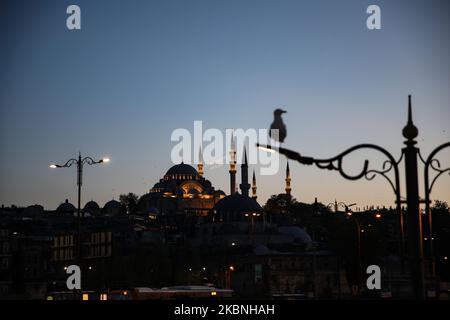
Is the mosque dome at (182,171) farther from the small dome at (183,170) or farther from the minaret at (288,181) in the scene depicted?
the minaret at (288,181)

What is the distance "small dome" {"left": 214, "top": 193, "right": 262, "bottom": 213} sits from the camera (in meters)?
141

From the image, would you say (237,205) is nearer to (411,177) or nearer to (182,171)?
(182,171)

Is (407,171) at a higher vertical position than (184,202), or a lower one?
lower

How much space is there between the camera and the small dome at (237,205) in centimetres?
14075

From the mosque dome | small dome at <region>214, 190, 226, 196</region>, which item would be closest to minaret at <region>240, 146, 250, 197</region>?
small dome at <region>214, 190, 226, 196</region>

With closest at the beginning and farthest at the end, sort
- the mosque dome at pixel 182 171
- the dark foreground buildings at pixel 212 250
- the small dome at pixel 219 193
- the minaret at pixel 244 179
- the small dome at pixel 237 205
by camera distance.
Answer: the dark foreground buildings at pixel 212 250 < the small dome at pixel 237 205 < the minaret at pixel 244 179 < the small dome at pixel 219 193 < the mosque dome at pixel 182 171

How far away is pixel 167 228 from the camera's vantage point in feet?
499

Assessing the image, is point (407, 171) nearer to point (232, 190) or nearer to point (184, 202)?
point (232, 190)

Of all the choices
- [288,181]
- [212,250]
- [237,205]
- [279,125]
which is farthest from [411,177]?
[288,181]

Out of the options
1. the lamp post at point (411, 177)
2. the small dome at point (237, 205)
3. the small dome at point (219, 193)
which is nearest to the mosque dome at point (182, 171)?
the small dome at point (219, 193)

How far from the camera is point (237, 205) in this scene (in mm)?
141375
